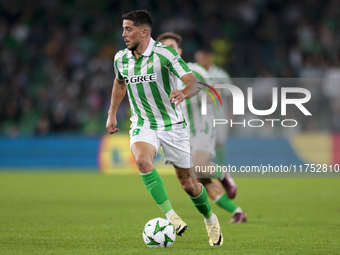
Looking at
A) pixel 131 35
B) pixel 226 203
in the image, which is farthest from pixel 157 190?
pixel 226 203

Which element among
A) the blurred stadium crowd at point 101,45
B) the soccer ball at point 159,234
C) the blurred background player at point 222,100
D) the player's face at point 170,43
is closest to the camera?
the soccer ball at point 159,234

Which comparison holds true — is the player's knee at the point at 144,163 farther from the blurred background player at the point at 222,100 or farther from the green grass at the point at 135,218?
the blurred background player at the point at 222,100

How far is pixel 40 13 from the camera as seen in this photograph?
18.9 meters

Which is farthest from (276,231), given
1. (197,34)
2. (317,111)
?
(197,34)

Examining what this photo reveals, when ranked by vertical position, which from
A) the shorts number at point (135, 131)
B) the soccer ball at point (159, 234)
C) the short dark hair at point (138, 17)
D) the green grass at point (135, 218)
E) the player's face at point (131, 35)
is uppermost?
the short dark hair at point (138, 17)

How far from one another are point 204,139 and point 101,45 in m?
11.9

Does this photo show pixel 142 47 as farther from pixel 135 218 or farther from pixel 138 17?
pixel 135 218

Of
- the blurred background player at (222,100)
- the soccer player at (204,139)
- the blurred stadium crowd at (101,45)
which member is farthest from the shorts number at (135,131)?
the blurred stadium crowd at (101,45)

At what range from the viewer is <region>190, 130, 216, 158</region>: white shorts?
22.6 feet

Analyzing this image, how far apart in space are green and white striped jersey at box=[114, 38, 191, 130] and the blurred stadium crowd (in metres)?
10.3

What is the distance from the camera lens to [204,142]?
6910 millimetres

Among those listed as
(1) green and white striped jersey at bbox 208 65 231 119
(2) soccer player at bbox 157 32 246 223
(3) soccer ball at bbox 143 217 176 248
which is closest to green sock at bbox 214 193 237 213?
(2) soccer player at bbox 157 32 246 223

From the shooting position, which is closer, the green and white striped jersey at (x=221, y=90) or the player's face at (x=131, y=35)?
the player's face at (x=131, y=35)

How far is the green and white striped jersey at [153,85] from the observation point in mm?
5016
